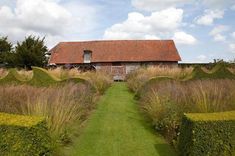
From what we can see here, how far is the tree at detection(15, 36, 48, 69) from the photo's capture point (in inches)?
1519

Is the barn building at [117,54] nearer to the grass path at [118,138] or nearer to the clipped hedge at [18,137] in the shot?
the grass path at [118,138]

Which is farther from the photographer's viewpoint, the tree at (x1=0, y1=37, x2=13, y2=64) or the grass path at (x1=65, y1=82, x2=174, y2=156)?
the tree at (x1=0, y1=37, x2=13, y2=64)

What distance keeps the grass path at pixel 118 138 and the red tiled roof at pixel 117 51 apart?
32.7 m

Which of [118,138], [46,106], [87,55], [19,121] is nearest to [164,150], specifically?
[118,138]

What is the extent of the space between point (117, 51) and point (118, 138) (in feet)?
123

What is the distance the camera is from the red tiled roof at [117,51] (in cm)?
4469

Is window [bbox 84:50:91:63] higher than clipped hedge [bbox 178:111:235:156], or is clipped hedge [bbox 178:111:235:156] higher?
window [bbox 84:50:91:63]

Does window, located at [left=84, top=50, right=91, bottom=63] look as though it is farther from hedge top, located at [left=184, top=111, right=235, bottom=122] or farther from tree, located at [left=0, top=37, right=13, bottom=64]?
hedge top, located at [left=184, top=111, right=235, bottom=122]

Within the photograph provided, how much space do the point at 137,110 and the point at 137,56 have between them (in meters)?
31.8

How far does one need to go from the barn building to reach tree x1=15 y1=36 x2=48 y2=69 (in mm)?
4602

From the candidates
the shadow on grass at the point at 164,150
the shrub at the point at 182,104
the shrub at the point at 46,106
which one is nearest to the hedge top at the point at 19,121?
the shrub at the point at 46,106

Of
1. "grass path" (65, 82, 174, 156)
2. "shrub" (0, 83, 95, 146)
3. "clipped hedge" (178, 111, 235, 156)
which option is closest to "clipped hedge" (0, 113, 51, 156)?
"shrub" (0, 83, 95, 146)

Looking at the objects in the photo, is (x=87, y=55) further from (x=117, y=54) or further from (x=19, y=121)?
(x=19, y=121)

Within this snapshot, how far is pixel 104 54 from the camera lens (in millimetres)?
45594
